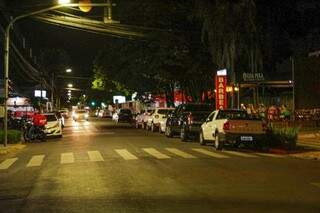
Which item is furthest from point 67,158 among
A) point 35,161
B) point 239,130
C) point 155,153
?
point 239,130

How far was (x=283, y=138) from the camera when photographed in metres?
25.6

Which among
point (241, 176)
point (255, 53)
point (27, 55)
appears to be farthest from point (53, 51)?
point (241, 176)

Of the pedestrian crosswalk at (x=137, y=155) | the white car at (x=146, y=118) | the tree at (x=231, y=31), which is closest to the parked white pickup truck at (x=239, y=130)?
the pedestrian crosswalk at (x=137, y=155)

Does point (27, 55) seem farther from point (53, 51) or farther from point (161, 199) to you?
point (161, 199)

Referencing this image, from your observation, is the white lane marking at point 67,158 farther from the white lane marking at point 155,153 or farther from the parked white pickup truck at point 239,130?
the parked white pickup truck at point 239,130

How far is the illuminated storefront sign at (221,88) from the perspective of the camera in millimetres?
38253

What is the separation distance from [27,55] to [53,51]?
41.5m

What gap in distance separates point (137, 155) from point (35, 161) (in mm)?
3731

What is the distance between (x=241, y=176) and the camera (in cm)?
1572

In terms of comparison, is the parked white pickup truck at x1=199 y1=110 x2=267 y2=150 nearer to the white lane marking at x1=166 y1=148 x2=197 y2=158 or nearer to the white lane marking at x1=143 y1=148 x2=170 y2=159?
the white lane marking at x1=166 y1=148 x2=197 y2=158

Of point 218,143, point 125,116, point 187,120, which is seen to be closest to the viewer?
point 218,143

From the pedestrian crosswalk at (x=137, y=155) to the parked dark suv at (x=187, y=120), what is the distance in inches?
246

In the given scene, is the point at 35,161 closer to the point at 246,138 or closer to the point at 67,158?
the point at 67,158

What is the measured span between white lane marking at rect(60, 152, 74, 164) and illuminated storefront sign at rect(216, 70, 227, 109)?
1625cm
